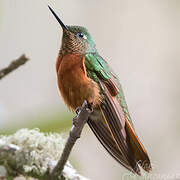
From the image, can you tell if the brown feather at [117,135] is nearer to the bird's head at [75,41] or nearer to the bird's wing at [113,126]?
the bird's wing at [113,126]

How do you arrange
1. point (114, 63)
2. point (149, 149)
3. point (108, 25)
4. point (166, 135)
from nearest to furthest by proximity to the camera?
1. point (149, 149)
2. point (166, 135)
3. point (114, 63)
4. point (108, 25)

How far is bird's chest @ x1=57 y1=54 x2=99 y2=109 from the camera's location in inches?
125

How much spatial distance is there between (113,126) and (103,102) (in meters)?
0.22

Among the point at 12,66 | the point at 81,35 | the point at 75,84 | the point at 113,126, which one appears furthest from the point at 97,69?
the point at 12,66

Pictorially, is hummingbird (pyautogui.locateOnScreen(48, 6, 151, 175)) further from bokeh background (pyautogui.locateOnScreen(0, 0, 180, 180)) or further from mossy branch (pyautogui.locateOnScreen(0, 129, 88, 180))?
bokeh background (pyautogui.locateOnScreen(0, 0, 180, 180))

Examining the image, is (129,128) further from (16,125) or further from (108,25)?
(108,25)

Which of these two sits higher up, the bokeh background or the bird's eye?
the bird's eye

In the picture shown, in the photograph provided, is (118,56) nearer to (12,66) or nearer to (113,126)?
(113,126)

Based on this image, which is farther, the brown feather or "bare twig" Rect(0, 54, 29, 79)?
the brown feather

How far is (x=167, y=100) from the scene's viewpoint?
6.45 metres

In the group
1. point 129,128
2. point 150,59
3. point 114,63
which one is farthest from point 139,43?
point 129,128

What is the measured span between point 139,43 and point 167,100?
1.70 metres

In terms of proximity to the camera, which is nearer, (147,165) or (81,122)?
(81,122)

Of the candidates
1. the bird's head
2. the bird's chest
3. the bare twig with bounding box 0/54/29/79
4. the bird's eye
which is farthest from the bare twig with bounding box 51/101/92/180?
the bird's eye
